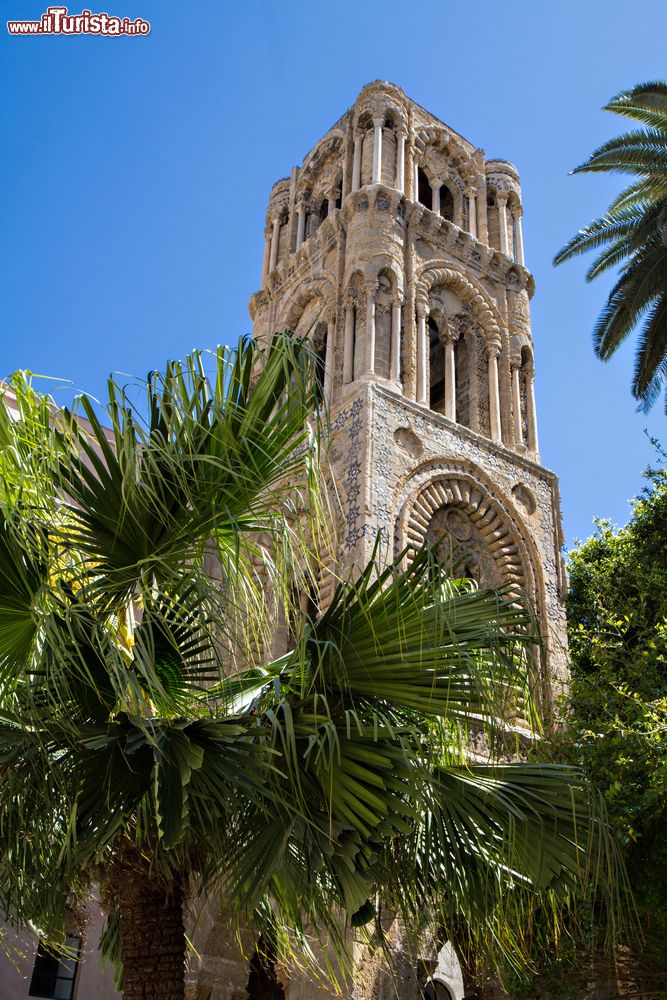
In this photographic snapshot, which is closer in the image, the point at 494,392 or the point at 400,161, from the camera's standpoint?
the point at 494,392

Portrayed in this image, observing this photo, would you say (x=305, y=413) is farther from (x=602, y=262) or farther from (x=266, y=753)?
(x=602, y=262)

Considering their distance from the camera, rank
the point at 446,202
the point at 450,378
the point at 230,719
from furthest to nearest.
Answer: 1. the point at 446,202
2. the point at 450,378
3. the point at 230,719

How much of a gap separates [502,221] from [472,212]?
0.66 meters

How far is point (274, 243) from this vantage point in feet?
68.8

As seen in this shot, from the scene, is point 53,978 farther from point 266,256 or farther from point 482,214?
point 482,214

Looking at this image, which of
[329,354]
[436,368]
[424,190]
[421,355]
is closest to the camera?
[421,355]

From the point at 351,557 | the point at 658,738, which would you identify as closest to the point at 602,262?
the point at 351,557

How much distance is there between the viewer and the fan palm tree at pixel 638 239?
1532 cm

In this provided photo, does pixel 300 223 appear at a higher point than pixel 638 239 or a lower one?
higher

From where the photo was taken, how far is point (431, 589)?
19.1ft

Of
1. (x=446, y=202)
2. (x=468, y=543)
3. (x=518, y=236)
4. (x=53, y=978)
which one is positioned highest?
(x=446, y=202)

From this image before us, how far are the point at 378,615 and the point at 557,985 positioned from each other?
618 cm

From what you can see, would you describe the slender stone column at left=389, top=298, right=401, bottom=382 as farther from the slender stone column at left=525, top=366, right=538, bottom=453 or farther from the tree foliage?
the tree foliage

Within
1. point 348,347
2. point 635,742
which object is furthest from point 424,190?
point 635,742
